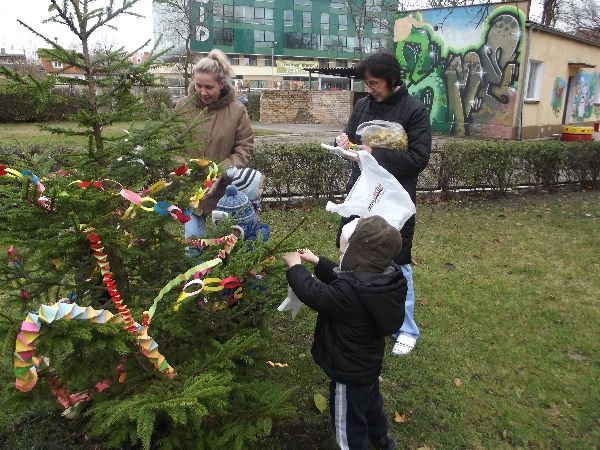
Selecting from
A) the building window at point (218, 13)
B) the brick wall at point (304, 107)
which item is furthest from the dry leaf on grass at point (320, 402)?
the building window at point (218, 13)

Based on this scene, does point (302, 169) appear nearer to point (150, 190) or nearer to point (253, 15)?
point (150, 190)

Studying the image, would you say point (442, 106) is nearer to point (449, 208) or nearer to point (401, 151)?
point (449, 208)

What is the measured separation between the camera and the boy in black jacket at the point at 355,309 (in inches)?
83.3

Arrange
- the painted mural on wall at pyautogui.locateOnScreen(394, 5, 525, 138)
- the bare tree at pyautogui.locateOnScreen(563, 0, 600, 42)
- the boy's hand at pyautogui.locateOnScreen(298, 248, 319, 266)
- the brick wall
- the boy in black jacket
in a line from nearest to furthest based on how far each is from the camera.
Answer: the boy in black jacket
the boy's hand at pyautogui.locateOnScreen(298, 248, 319, 266)
the painted mural on wall at pyautogui.locateOnScreen(394, 5, 525, 138)
the brick wall
the bare tree at pyautogui.locateOnScreen(563, 0, 600, 42)

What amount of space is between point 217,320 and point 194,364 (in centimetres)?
42

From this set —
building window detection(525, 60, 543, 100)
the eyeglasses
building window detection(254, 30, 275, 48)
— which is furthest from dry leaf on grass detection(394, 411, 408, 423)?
building window detection(254, 30, 275, 48)

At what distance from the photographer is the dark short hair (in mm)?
3055

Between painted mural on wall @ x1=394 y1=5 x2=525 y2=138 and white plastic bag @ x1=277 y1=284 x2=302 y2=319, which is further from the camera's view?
painted mural on wall @ x1=394 y1=5 x2=525 y2=138

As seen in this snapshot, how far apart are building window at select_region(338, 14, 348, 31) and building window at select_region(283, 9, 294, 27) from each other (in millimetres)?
7669

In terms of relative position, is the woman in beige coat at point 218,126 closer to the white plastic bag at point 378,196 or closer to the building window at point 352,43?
the white plastic bag at point 378,196

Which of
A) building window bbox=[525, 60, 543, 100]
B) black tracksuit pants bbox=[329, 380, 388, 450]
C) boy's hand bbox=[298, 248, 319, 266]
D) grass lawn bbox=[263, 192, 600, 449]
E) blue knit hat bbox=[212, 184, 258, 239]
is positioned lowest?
grass lawn bbox=[263, 192, 600, 449]

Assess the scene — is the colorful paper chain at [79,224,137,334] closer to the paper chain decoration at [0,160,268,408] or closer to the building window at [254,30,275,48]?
the paper chain decoration at [0,160,268,408]

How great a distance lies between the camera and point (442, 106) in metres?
19.2

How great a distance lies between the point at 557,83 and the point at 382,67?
1975 centimetres
